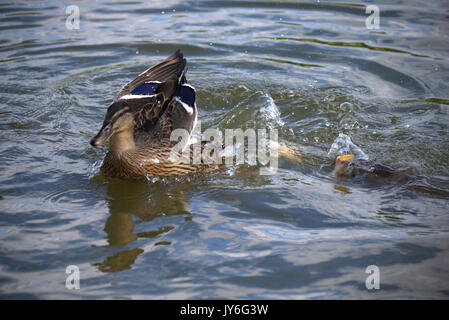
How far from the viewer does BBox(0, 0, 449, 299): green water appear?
166 inches

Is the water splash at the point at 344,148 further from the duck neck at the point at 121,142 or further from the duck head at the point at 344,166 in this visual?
the duck neck at the point at 121,142

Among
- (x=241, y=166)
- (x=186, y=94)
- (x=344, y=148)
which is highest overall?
(x=186, y=94)

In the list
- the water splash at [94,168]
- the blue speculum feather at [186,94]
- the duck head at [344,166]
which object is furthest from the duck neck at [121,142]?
the duck head at [344,166]

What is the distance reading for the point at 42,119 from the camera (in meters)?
6.84

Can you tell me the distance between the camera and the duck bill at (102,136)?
5.02 meters

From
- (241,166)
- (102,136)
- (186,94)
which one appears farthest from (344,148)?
(102,136)

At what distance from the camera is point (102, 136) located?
5125mm

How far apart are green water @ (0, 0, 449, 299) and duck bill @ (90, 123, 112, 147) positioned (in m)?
0.62

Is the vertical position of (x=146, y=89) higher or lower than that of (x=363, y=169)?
higher

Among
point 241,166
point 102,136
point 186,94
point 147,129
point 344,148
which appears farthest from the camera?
point 186,94

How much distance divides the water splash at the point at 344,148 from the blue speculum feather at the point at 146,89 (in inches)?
84.7

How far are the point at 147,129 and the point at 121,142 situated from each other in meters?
0.34

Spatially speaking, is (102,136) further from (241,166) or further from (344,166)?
(344,166)

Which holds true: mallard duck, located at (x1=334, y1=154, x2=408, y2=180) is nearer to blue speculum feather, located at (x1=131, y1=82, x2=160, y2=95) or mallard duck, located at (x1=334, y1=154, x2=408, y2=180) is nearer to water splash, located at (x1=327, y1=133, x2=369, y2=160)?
water splash, located at (x1=327, y1=133, x2=369, y2=160)
